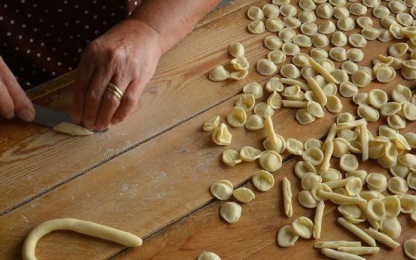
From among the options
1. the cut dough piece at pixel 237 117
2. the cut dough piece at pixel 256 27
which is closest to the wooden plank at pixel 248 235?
the cut dough piece at pixel 237 117

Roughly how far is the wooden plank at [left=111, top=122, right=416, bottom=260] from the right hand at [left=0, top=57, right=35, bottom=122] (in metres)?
0.29

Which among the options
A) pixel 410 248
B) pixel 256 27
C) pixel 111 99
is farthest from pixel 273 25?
pixel 410 248

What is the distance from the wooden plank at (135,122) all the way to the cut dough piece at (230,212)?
0.18 meters

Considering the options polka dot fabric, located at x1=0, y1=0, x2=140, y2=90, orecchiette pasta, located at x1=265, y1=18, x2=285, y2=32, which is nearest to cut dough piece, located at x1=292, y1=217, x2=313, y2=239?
orecchiette pasta, located at x1=265, y1=18, x2=285, y2=32

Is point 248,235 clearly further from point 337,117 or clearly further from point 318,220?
point 337,117

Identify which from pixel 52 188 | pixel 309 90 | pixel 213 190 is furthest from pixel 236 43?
pixel 52 188

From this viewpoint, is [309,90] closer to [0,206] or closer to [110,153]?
[110,153]

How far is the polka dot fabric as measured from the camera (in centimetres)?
106

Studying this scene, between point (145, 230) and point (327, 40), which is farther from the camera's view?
point (327, 40)

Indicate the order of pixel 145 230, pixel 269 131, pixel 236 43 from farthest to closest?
pixel 236 43 < pixel 269 131 < pixel 145 230

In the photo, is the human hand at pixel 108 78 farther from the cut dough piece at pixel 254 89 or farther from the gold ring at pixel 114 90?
the cut dough piece at pixel 254 89

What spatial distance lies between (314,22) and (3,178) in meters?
0.67

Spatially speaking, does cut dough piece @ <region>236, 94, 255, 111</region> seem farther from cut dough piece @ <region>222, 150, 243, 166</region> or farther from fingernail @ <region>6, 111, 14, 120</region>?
fingernail @ <region>6, 111, 14, 120</region>

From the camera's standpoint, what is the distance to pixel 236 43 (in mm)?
1052
